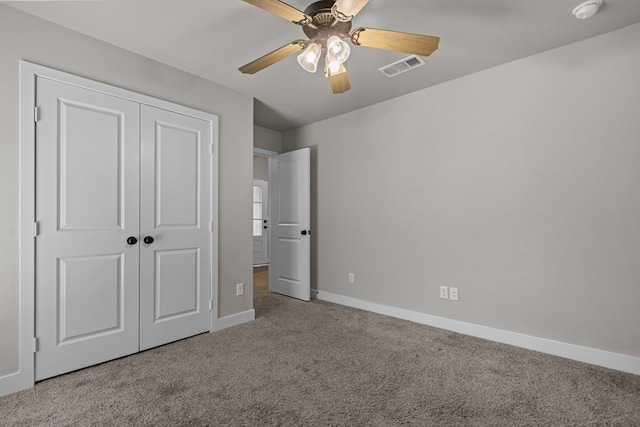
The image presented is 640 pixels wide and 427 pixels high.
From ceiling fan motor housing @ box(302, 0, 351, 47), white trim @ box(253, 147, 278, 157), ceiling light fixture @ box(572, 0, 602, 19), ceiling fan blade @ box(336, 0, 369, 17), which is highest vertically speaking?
ceiling light fixture @ box(572, 0, 602, 19)

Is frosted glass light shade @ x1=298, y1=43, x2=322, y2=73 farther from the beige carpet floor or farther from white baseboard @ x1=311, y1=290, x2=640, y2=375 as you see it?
white baseboard @ x1=311, y1=290, x2=640, y2=375

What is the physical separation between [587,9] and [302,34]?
72.9 inches

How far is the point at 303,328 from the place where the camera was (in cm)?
313

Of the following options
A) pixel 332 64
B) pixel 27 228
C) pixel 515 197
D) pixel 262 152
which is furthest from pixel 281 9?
pixel 262 152

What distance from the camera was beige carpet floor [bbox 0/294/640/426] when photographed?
5.67ft

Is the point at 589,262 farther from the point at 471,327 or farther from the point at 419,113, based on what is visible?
the point at 419,113

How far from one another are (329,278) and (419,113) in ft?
7.57

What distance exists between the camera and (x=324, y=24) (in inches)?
70.5

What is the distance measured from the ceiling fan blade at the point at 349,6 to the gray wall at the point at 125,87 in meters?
1.91

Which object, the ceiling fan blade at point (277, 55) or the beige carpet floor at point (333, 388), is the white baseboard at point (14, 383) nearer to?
the beige carpet floor at point (333, 388)

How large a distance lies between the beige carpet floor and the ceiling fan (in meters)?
2.01

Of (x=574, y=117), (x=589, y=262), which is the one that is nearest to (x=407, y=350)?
(x=589, y=262)

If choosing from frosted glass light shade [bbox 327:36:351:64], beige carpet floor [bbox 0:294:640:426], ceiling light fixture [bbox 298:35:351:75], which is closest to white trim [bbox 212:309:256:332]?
beige carpet floor [bbox 0:294:640:426]

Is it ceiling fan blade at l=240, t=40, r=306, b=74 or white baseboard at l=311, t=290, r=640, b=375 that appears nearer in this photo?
ceiling fan blade at l=240, t=40, r=306, b=74
